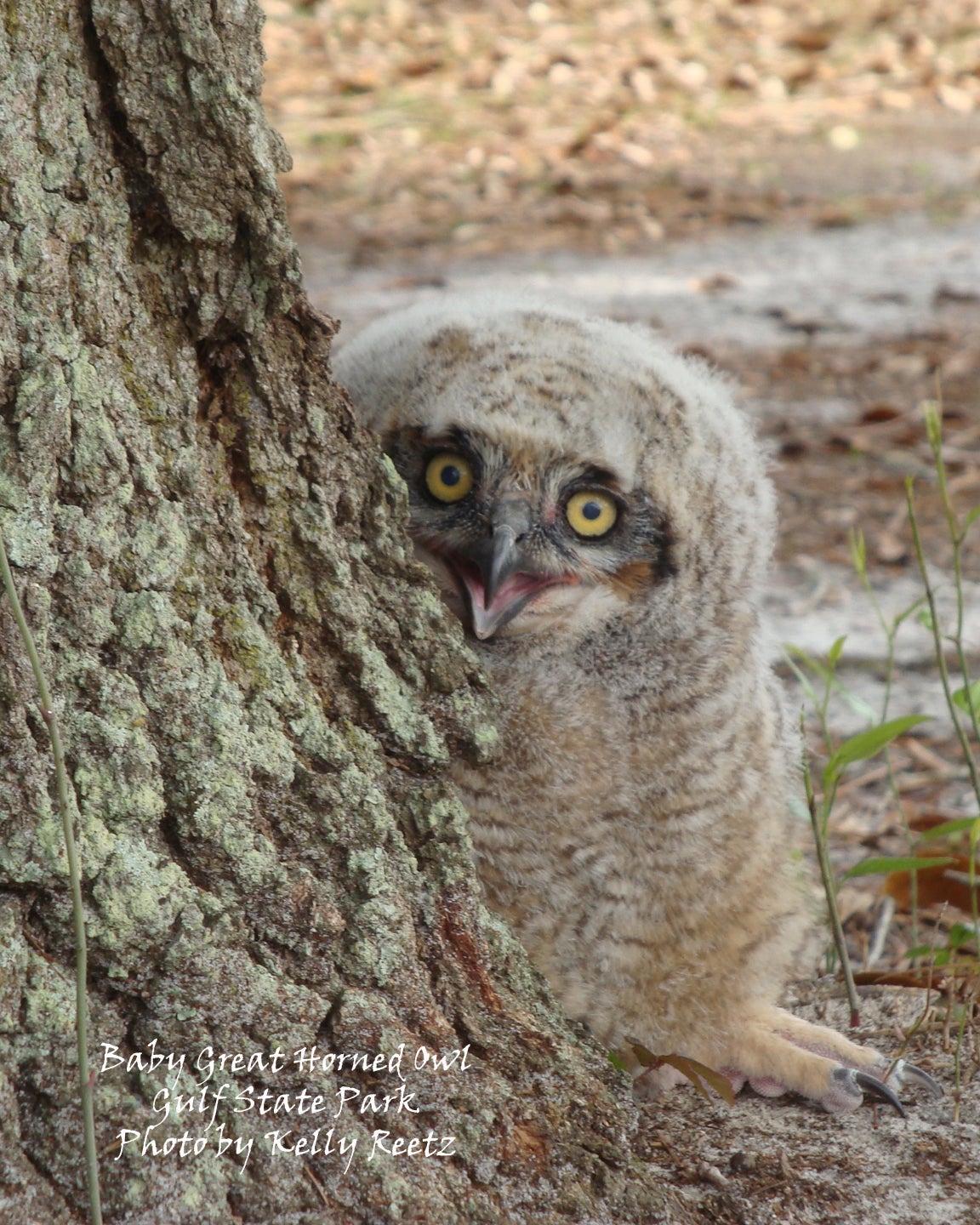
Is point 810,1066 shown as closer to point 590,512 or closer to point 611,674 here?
point 611,674

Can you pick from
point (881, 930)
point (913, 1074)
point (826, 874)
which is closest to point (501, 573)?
point (826, 874)

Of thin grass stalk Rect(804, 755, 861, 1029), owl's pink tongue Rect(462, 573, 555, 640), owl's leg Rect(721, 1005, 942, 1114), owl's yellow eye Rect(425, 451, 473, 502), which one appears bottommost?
owl's leg Rect(721, 1005, 942, 1114)

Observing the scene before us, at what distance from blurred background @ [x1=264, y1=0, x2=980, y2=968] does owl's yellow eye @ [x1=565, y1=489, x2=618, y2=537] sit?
3.31 ft

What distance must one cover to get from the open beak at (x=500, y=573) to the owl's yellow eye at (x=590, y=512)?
0.09 m

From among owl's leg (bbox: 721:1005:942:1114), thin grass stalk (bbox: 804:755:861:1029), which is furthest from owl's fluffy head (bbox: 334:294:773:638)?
owl's leg (bbox: 721:1005:942:1114)

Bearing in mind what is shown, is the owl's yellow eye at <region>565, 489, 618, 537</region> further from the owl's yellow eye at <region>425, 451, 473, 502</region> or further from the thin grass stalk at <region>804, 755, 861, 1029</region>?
the thin grass stalk at <region>804, 755, 861, 1029</region>

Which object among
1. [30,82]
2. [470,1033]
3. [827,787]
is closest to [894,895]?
[827,787]

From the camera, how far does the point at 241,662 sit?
71.3 inches

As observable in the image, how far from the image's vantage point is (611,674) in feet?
8.07

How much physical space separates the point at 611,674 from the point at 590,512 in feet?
0.95

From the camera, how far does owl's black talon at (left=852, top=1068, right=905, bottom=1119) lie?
2.33 metres

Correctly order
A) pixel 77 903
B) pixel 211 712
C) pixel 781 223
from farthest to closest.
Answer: pixel 781 223, pixel 211 712, pixel 77 903

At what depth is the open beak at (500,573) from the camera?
233cm

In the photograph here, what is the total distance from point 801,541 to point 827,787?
3047mm
